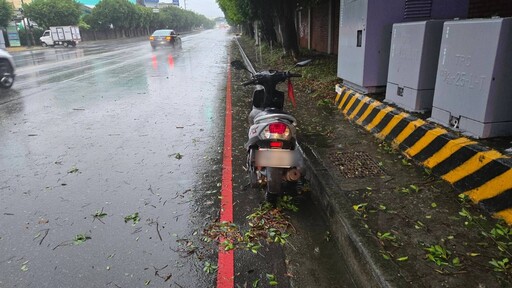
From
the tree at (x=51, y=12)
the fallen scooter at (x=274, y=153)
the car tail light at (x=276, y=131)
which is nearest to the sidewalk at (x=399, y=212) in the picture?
the fallen scooter at (x=274, y=153)

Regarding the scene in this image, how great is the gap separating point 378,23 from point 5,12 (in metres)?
47.1

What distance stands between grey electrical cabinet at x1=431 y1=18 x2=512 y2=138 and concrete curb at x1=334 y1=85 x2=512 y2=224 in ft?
0.78

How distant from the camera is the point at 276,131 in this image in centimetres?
390

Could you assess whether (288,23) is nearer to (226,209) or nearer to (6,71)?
(6,71)

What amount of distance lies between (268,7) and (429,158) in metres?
13.9

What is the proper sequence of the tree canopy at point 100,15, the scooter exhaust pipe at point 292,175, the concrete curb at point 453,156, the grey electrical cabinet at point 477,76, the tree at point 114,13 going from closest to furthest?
the concrete curb at point 453,156, the grey electrical cabinet at point 477,76, the scooter exhaust pipe at point 292,175, the tree canopy at point 100,15, the tree at point 114,13

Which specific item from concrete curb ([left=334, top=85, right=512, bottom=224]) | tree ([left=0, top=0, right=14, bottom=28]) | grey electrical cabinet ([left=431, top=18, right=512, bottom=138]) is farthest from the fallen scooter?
tree ([left=0, top=0, right=14, bottom=28])

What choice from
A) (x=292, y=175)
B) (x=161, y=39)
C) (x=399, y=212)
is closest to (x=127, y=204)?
(x=292, y=175)

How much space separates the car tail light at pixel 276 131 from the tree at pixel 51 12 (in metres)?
55.8

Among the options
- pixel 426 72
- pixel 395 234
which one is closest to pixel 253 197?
pixel 395 234

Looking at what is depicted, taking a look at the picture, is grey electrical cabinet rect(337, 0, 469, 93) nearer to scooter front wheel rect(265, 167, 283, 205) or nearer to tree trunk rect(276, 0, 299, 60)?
scooter front wheel rect(265, 167, 283, 205)

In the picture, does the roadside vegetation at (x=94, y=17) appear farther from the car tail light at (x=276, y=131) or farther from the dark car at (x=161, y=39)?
the car tail light at (x=276, y=131)

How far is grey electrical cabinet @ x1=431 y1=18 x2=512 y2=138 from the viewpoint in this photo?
12.5 ft

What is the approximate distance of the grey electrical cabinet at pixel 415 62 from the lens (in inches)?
202
